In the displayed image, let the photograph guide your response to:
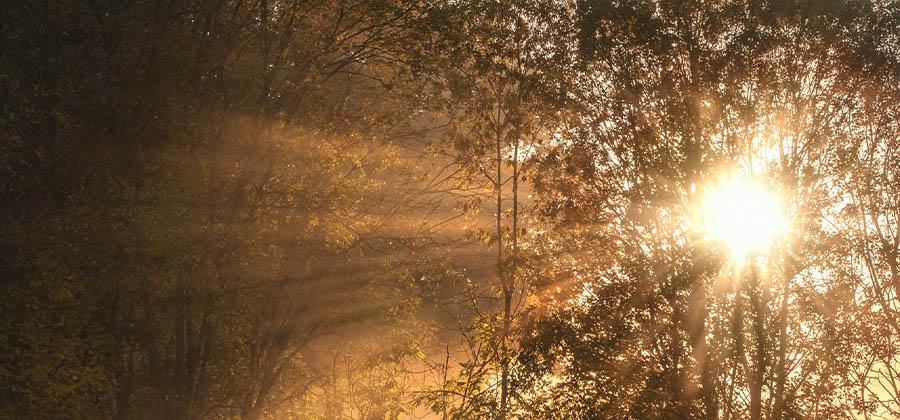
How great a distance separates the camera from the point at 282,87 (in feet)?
60.6

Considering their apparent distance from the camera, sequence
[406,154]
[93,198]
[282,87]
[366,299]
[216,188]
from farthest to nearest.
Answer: [406,154] < [366,299] < [282,87] < [216,188] < [93,198]

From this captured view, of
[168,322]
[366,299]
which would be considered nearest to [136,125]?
[168,322]

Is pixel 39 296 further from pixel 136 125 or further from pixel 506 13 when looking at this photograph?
pixel 506 13

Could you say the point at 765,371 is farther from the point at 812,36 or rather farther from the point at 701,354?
the point at 812,36

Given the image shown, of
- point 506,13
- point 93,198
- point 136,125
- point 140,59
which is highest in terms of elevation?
point 506,13

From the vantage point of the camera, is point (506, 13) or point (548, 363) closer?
point (548, 363)

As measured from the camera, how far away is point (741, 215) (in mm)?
17359

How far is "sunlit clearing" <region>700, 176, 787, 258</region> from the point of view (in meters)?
16.4

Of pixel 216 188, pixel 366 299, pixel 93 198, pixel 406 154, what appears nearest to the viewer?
pixel 93 198

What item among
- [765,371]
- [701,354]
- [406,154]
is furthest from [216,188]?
[765,371]

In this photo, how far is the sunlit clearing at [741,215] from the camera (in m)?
16.4

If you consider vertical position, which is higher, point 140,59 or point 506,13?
point 506,13

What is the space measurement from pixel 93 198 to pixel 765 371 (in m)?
12.3

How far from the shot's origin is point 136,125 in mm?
15930
